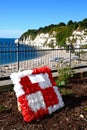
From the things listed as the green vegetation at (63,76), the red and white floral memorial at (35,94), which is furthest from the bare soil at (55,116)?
the green vegetation at (63,76)

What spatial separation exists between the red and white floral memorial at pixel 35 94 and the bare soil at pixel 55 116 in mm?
143

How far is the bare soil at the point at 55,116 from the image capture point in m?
6.17

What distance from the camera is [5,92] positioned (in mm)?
8578

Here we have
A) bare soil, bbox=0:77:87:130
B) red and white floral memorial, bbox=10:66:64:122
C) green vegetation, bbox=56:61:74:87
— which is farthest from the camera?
green vegetation, bbox=56:61:74:87

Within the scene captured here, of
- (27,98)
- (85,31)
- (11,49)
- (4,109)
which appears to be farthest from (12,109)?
(85,31)

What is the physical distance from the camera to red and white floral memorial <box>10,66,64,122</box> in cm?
656

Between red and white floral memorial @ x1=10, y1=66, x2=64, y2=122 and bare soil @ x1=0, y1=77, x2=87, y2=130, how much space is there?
14 centimetres

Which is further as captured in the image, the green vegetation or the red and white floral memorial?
the green vegetation

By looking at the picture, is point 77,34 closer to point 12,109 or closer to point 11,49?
point 11,49

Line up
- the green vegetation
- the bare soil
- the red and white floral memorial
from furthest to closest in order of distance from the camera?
the green vegetation, the red and white floral memorial, the bare soil

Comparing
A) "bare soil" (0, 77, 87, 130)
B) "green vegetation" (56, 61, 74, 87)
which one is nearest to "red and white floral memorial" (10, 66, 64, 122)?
"bare soil" (0, 77, 87, 130)

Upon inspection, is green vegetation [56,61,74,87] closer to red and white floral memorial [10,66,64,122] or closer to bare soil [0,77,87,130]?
bare soil [0,77,87,130]

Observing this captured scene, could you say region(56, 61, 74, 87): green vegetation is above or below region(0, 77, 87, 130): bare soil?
above

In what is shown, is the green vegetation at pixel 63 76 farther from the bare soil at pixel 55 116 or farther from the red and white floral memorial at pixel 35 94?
the red and white floral memorial at pixel 35 94
